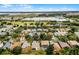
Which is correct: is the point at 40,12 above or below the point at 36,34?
above

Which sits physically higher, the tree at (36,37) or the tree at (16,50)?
the tree at (36,37)

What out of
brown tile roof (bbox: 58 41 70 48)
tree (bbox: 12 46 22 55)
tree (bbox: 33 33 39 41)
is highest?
tree (bbox: 33 33 39 41)

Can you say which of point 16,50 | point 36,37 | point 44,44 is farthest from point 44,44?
point 16,50

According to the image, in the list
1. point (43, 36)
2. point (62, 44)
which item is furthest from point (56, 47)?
point (43, 36)

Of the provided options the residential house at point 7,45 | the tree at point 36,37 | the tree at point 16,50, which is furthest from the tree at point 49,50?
the residential house at point 7,45

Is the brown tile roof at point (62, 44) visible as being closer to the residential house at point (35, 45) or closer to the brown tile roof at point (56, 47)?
the brown tile roof at point (56, 47)

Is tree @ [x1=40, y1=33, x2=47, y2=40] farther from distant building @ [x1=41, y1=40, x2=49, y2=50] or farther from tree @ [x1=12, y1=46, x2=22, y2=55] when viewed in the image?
tree @ [x1=12, y1=46, x2=22, y2=55]

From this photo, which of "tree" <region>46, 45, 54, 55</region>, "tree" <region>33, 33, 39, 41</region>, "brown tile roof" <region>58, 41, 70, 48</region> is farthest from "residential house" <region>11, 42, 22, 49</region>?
"brown tile roof" <region>58, 41, 70, 48</region>

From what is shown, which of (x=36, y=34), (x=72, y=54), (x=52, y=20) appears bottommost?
(x=72, y=54)

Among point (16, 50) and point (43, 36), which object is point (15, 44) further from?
point (43, 36)

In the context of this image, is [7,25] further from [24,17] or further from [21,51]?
[21,51]

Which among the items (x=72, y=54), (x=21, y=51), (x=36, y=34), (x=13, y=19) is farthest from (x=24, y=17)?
(x=72, y=54)
